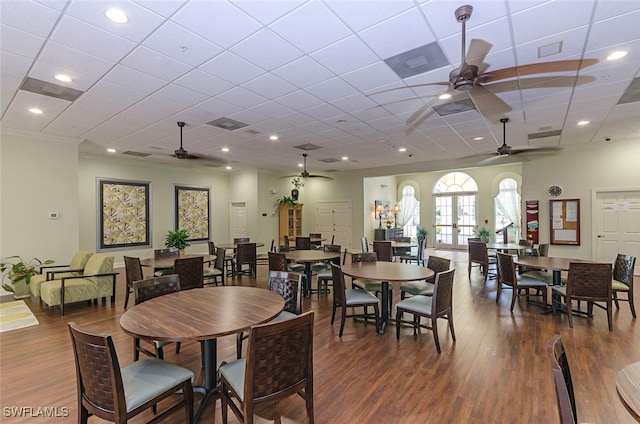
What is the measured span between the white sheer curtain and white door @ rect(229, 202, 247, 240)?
9.73 metres

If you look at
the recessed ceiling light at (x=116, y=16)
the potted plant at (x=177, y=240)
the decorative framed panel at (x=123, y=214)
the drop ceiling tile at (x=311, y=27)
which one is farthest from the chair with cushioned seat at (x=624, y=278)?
the decorative framed panel at (x=123, y=214)

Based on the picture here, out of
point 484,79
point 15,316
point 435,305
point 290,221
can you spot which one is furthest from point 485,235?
point 15,316

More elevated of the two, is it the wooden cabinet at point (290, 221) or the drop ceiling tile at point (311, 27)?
the drop ceiling tile at point (311, 27)

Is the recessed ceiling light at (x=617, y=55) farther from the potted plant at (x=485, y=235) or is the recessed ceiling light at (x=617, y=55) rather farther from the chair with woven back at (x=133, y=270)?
the potted plant at (x=485, y=235)

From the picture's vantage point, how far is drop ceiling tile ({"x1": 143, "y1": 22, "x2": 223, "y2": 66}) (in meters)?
2.74

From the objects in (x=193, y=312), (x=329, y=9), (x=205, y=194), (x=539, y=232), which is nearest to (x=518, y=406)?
(x=193, y=312)

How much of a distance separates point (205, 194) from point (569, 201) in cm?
1089

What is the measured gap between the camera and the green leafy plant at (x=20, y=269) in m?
5.56

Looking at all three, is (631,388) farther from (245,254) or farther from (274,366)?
(245,254)

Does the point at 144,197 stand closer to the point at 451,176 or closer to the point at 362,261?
the point at 362,261

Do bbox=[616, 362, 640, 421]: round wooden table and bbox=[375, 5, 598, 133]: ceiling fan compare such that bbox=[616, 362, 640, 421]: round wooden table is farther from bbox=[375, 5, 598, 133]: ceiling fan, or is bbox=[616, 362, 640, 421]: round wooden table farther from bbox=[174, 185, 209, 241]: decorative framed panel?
bbox=[174, 185, 209, 241]: decorative framed panel

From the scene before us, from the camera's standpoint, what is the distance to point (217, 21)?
8.57ft

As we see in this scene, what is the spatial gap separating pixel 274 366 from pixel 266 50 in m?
2.83

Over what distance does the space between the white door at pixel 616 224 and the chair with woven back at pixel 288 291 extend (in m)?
8.07
